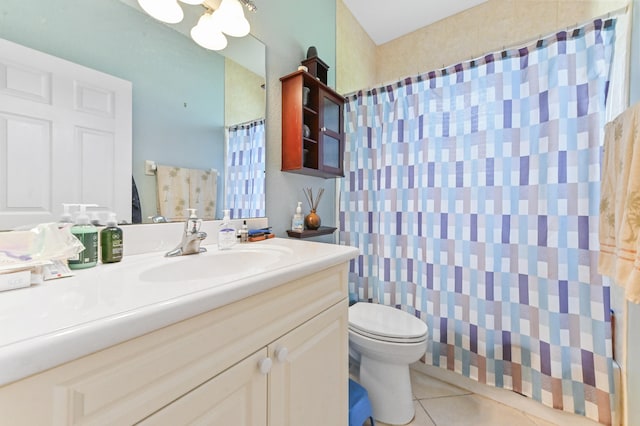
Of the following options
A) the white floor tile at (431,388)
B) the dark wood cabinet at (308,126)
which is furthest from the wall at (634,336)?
the dark wood cabinet at (308,126)

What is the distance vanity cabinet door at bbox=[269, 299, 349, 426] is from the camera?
0.64 m

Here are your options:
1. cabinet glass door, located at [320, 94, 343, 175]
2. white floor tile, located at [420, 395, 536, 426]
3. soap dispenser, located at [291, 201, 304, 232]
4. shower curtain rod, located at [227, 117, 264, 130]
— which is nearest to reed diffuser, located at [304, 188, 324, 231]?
soap dispenser, located at [291, 201, 304, 232]

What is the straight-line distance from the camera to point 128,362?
39cm

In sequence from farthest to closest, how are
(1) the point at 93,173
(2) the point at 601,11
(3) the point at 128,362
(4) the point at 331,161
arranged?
(4) the point at 331,161, (2) the point at 601,11, (1) the point at 93,173, (3) the point at 128,362

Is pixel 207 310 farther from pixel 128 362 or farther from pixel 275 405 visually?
pixel 275 405

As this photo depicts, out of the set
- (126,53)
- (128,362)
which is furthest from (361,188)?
(128,362)

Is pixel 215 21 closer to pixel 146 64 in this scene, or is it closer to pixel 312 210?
pixel 146 64

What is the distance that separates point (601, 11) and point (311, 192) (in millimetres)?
1851

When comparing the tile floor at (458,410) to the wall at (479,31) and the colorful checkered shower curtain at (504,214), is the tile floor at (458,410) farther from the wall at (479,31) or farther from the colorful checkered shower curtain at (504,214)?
the wall at (479,31)

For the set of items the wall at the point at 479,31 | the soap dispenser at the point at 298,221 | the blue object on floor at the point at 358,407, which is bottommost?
the blue object on floor at the point at 358,407

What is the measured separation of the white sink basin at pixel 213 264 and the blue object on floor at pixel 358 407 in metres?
0.77

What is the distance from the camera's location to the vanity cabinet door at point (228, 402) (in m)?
0.45

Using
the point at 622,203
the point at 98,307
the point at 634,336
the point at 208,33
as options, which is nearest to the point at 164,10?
the point at 208,33

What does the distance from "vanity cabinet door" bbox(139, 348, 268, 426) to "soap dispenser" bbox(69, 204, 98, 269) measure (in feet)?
1.51
